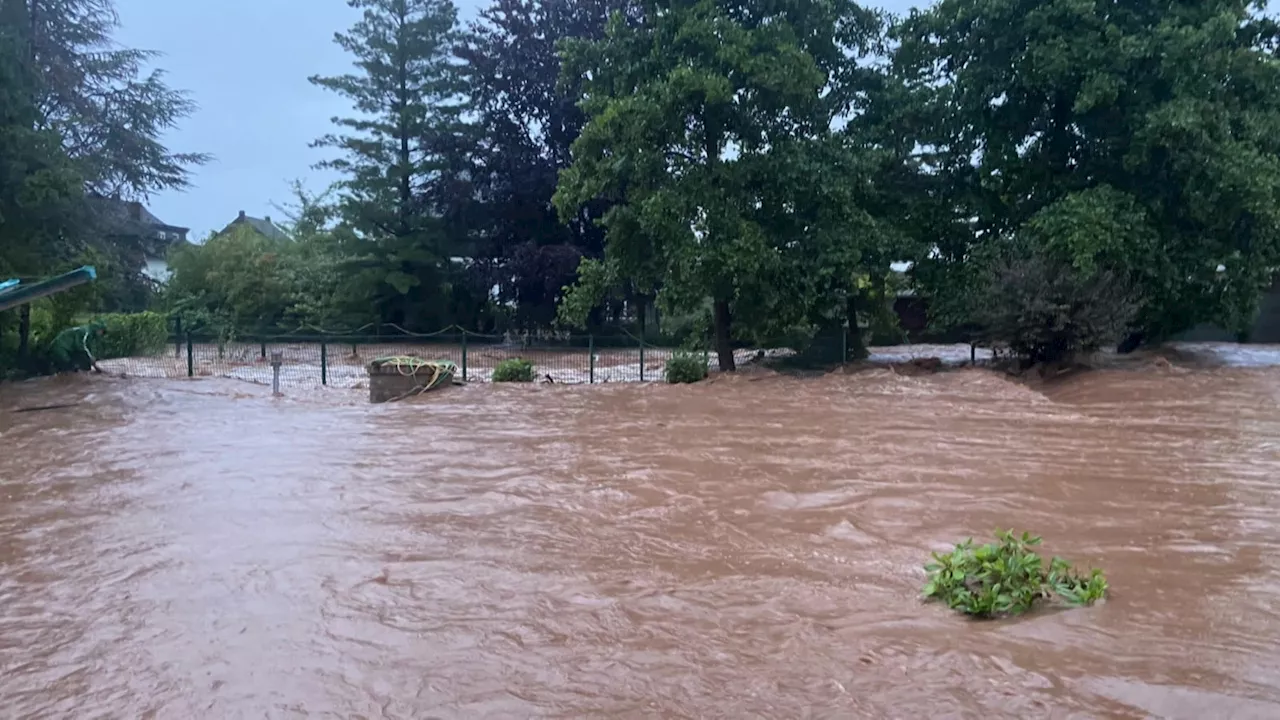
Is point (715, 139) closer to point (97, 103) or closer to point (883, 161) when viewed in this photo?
point (883, 161)

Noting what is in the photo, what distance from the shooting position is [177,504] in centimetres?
835

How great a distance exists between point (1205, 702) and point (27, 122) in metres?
22.0

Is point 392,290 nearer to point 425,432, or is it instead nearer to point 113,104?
point 113,104

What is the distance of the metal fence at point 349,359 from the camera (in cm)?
1959

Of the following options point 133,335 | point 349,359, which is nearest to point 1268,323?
point 349,359

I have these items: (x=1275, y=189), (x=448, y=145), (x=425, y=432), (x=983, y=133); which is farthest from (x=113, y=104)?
(x=1275, y=189)

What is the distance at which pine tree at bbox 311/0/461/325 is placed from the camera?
31.2 m

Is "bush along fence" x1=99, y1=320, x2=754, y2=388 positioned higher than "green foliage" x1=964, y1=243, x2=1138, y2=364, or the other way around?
"green foliage" x1=964, y1=243, x2=1138, y2=364

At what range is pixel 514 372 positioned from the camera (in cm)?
1872

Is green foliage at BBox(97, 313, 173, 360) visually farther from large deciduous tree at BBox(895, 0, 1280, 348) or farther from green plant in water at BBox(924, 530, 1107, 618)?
green plant in water at BBox(924, 530, 1107, 618)

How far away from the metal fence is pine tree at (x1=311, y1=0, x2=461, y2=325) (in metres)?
5.47

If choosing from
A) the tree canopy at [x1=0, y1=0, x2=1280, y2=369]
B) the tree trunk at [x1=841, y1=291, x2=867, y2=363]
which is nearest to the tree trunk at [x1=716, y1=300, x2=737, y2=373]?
the tree canopy at [x1=0, y1=0, x2=1280, y2=369]

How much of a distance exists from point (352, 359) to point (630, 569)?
19170 mm

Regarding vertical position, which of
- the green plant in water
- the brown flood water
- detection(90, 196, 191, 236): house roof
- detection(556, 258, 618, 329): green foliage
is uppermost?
detection(90, 196, 191, 236): house roof
